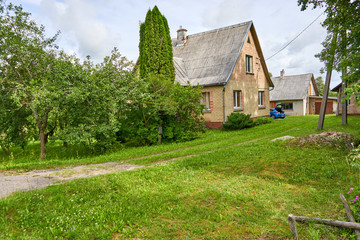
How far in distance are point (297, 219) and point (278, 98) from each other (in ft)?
117

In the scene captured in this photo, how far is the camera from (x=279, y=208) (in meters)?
5.07

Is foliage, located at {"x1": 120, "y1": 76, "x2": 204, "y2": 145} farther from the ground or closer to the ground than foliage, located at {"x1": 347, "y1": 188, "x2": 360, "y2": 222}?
farther from the ground

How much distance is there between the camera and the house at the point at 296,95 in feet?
116

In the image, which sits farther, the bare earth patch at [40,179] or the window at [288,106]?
the window at [288,106]

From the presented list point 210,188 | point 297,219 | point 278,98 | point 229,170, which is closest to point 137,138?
point 229,170

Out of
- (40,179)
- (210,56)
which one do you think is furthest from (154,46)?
(40,179)

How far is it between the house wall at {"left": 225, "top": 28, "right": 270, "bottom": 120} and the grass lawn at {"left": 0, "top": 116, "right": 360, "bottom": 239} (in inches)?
481

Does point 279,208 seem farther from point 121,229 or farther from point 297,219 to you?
point 121,229

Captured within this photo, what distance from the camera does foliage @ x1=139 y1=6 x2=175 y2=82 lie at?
17.3 meters

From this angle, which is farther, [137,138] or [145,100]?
[137,138]

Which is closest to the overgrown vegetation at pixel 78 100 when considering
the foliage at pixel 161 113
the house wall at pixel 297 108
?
the foliage at pixel 161 113

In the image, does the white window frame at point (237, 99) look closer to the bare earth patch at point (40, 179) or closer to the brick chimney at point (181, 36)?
the brick chimney at point (181, 36)

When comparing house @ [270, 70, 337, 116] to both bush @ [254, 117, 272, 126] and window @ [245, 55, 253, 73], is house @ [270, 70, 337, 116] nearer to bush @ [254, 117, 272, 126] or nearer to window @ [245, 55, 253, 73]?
window @ [245, 55, 253, 73]

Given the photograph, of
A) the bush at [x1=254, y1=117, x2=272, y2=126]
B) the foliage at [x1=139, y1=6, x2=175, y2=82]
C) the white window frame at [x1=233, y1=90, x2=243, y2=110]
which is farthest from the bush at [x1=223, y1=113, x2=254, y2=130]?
the foliage at [x1=139, y1=6, x2=175, y2=82]
